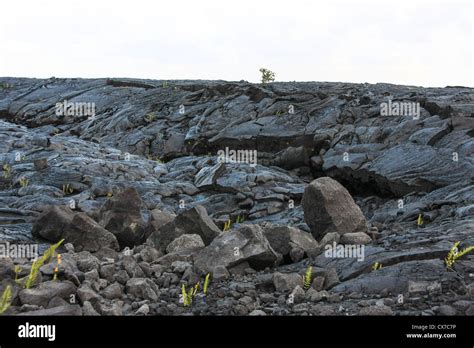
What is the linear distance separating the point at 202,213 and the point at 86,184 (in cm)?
999

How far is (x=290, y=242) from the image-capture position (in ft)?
35.0

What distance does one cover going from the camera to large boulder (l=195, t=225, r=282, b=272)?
947cm

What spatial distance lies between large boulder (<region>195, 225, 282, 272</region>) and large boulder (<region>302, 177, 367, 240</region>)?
228 cm

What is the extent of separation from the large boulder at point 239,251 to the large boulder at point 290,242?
0.48 m

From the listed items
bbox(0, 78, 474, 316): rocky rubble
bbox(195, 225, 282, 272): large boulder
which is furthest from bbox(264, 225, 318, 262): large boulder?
bbox(195, 225, 282, 272): large boulder

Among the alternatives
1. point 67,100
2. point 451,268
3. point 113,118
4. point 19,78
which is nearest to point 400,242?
point 451,268

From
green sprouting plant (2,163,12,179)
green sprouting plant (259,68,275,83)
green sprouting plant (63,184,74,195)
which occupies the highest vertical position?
green sprouting plant (259,68,275,83)

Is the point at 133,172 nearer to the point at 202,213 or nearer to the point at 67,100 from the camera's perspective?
the point at 202,213

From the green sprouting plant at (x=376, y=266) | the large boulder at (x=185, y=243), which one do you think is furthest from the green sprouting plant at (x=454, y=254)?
the large boulder at (x=185, y=243)

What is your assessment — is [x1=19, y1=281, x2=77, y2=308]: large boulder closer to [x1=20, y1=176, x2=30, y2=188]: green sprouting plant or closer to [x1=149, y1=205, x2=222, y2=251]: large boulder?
[x1=149, y1=205, x2=222, y2=251]: large boulder

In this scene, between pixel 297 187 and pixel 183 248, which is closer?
pixel 183 248

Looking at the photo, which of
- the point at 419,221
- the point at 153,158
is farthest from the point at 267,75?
the point at 419,221

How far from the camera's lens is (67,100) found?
39531 millimetres

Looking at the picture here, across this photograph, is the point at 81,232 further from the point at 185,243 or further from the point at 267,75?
the point at 267,75
